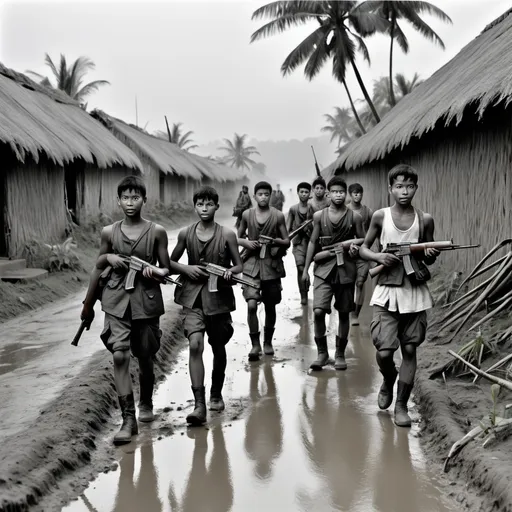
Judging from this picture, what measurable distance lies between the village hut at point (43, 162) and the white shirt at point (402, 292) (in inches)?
271

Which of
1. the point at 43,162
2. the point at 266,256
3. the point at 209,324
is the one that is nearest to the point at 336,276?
the point at 266,256

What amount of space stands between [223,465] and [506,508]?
1747mm

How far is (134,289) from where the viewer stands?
476 cm

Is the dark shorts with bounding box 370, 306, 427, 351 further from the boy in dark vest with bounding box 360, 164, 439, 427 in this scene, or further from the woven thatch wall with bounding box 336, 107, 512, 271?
the woven thatch wall with bounding box 336, 107, 512, 271

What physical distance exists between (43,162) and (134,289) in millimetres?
9158

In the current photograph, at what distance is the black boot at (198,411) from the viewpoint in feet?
15.9

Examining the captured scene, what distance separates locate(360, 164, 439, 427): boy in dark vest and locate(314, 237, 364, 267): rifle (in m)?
1.35

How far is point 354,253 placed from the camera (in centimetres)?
596

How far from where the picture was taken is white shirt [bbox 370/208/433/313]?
4879 millimetres

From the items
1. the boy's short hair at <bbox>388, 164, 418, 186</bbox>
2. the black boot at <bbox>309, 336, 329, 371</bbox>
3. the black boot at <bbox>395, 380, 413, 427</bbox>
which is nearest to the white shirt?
the boy's short hair at <bbox>388, 164, 418, 186</bbox>

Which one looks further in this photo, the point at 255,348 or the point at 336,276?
the point at 255,348

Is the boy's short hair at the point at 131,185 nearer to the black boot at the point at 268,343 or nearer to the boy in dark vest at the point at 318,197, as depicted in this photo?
the black boot at the point at 268,343

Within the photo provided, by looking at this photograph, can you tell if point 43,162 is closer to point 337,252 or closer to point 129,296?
point 337,252

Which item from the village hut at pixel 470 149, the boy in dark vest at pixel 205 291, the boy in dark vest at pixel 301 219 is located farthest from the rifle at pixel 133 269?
the boy in dark vest at pixel 301 219
